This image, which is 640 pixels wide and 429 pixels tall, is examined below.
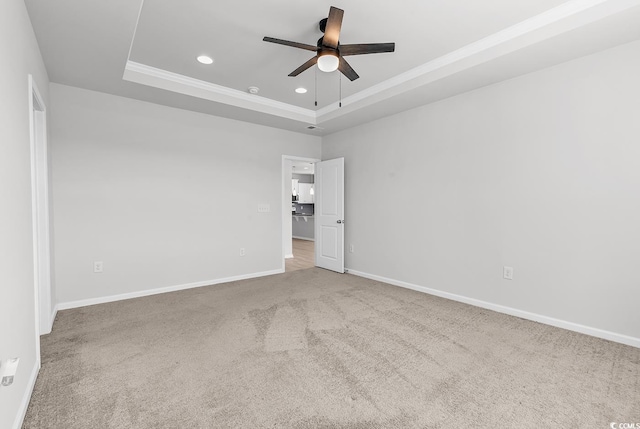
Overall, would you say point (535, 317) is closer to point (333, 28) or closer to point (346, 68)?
point (346, 68)

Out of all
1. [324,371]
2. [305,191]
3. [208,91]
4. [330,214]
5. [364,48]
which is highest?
[208,91]

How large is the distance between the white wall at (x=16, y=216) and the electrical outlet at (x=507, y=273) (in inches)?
155

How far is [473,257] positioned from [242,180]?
3447 millimetres

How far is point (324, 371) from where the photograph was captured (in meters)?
2.12

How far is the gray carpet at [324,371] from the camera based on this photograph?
1.67m

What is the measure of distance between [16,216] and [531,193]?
13.5 feet

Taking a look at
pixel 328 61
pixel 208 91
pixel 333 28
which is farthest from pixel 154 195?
pixel 333 28

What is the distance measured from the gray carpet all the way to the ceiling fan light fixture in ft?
7.50

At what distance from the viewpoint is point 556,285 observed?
9.57 feet

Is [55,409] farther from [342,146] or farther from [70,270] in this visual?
[342,146]

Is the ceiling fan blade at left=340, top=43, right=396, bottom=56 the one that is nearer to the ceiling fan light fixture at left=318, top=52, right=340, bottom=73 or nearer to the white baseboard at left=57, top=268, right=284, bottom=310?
the ceiling fan light fixture at left=318, top=52, right=340, bottom=73

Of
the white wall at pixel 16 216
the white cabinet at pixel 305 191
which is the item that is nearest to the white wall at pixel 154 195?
the white wall at pixel 16 216

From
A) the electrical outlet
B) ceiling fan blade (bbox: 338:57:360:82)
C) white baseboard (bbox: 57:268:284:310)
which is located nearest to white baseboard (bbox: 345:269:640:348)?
the electrical outlet

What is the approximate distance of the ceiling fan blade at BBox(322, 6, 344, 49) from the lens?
2.03 metres
